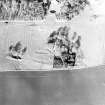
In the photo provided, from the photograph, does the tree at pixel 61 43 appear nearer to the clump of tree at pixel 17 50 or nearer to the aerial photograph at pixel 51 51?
the aerial photograph at pixel 51 51

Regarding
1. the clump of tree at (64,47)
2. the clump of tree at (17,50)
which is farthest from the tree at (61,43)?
the clump of tree at (17,50)

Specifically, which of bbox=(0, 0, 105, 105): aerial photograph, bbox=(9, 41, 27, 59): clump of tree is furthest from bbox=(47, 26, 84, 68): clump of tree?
bbox=(9, 41, 27, 59): clump of tree

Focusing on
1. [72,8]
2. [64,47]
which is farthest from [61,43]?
[72,8]

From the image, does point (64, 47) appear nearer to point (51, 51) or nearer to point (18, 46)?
point (51, 51)

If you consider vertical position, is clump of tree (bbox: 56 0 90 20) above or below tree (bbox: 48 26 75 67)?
above

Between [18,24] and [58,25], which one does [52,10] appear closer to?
[58,25]

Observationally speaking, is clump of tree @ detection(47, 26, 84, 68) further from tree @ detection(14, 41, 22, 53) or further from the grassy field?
tree @ detection(14, 41, 22, 53)
